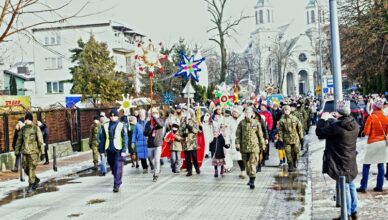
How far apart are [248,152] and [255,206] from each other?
87.2 inches

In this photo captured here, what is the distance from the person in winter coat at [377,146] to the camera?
430 inches

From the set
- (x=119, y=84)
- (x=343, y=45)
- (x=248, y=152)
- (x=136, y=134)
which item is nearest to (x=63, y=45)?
(x=119, y=84)

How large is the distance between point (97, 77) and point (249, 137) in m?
33.7

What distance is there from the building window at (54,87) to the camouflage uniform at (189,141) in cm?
4837

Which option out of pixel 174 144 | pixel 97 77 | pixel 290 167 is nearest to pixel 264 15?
pixel 97 77

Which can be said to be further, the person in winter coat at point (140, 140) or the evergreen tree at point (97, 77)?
the evergreen tree at point (97, 77)

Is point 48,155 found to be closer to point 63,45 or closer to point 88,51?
point 88,51

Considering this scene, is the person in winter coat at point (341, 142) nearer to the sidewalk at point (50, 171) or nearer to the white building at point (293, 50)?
the sidewalk at point (50, 171)

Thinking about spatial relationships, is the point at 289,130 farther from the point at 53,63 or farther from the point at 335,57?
the point at 53,63

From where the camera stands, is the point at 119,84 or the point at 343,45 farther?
the point at 119,84

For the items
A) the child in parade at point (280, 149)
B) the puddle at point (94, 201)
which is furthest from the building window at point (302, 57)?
the puddle at point (94, 201)

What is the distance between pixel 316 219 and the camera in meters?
8.97

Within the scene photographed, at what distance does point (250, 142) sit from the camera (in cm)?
1266

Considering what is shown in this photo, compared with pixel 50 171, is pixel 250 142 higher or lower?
higher
